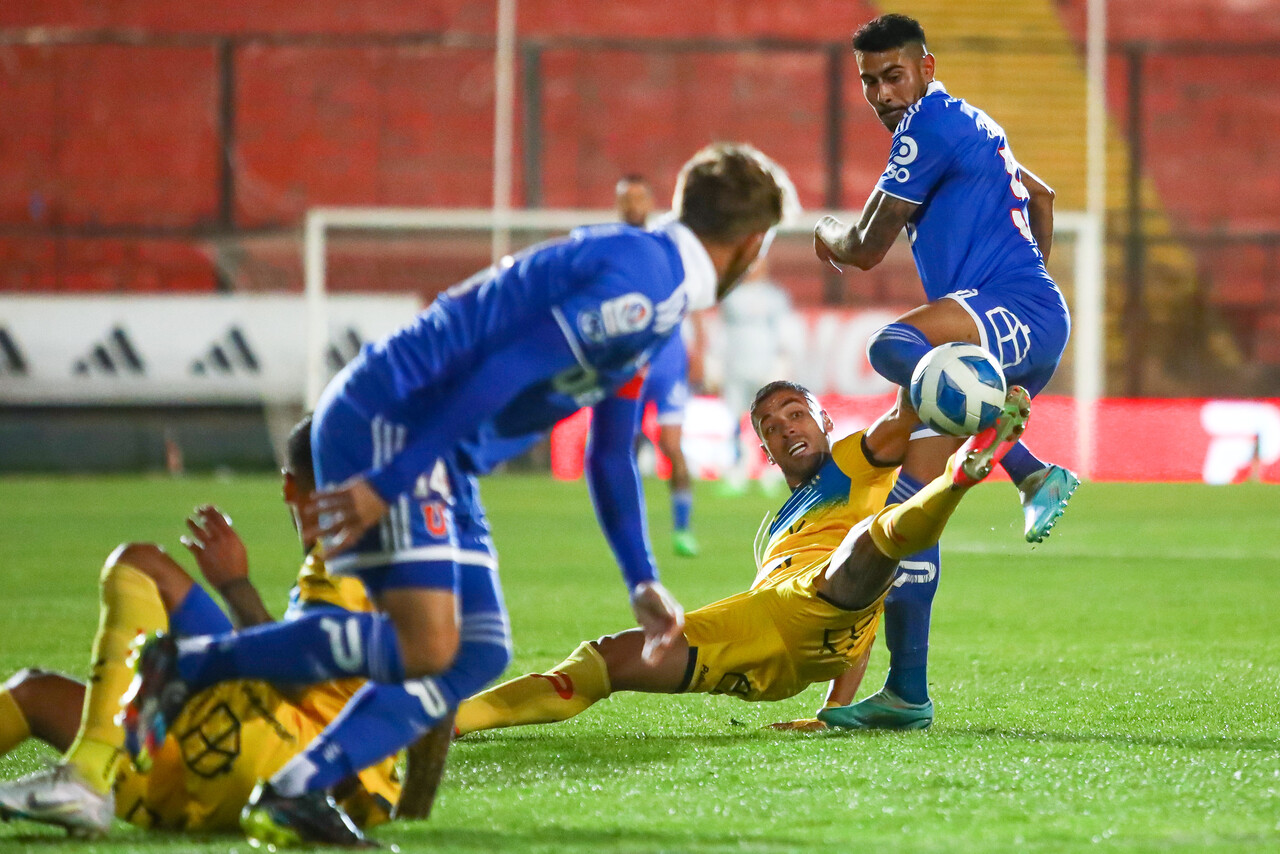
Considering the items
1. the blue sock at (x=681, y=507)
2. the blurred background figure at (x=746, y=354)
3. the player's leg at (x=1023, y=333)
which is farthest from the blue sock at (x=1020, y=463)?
the blurred background figure at (x=746, y=354)

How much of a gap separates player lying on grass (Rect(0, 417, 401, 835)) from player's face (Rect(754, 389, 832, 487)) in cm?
175

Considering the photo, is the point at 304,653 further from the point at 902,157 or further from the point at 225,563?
the point at 902,157

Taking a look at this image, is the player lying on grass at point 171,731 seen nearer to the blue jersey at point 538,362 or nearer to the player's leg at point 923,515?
the blue jersey at point 538,362

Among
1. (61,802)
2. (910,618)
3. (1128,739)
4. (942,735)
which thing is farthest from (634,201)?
(61,802)

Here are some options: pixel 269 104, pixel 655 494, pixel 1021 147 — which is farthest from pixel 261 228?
pixel 1021 147

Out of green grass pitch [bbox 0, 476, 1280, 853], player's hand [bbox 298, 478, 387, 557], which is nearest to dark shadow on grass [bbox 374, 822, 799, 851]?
green grass pitch [bbox 0, 476, 1280, 853]

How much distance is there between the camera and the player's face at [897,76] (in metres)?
5.38

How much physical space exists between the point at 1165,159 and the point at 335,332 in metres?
11.5

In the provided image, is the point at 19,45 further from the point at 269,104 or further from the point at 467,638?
the point at 467,638

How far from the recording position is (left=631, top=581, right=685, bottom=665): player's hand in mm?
3322

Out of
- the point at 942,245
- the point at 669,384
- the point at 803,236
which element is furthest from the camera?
the point at 803,236

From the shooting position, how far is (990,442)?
13.4ft

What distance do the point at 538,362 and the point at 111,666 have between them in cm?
99

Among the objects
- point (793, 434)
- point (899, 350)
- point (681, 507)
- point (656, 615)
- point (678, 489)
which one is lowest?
point (681, 507)
